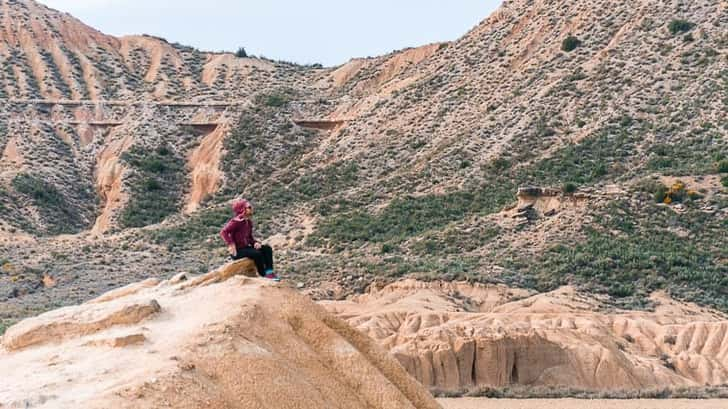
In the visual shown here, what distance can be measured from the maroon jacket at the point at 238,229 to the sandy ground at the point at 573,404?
11.2 m

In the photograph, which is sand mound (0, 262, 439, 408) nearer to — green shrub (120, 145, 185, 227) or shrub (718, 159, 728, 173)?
shrub (718, 159, 728, 173)

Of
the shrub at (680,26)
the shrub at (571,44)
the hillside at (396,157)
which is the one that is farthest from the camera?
the shrub at (571,44)

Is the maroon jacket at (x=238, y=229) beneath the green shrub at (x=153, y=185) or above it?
above

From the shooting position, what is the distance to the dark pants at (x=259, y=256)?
1362 cm

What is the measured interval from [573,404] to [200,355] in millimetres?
15525

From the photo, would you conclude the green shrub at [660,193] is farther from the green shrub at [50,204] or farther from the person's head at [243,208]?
Result: the person's head at [243,208]

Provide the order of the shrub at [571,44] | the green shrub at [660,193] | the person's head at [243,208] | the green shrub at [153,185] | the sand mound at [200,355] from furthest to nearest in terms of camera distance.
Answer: the green shrub at [153,185], the shrub at [571,44], the green shrub at [660,193], the person's head at [243,208], the sand mound at [200,355]

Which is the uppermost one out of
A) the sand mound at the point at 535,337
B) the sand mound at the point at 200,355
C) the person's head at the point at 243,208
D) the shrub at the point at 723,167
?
the person's head at the point at 243,208

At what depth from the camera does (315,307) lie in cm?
1256

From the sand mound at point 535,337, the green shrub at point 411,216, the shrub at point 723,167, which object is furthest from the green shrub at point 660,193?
the sand mound at point 535,337

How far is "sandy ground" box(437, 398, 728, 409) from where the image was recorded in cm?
2466

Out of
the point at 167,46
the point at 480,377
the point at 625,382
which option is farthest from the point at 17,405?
the point at 167,46

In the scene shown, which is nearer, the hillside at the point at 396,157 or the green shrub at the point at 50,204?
the hillside at the point at 396,157

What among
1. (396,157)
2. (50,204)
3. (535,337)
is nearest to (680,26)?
(396,157)
